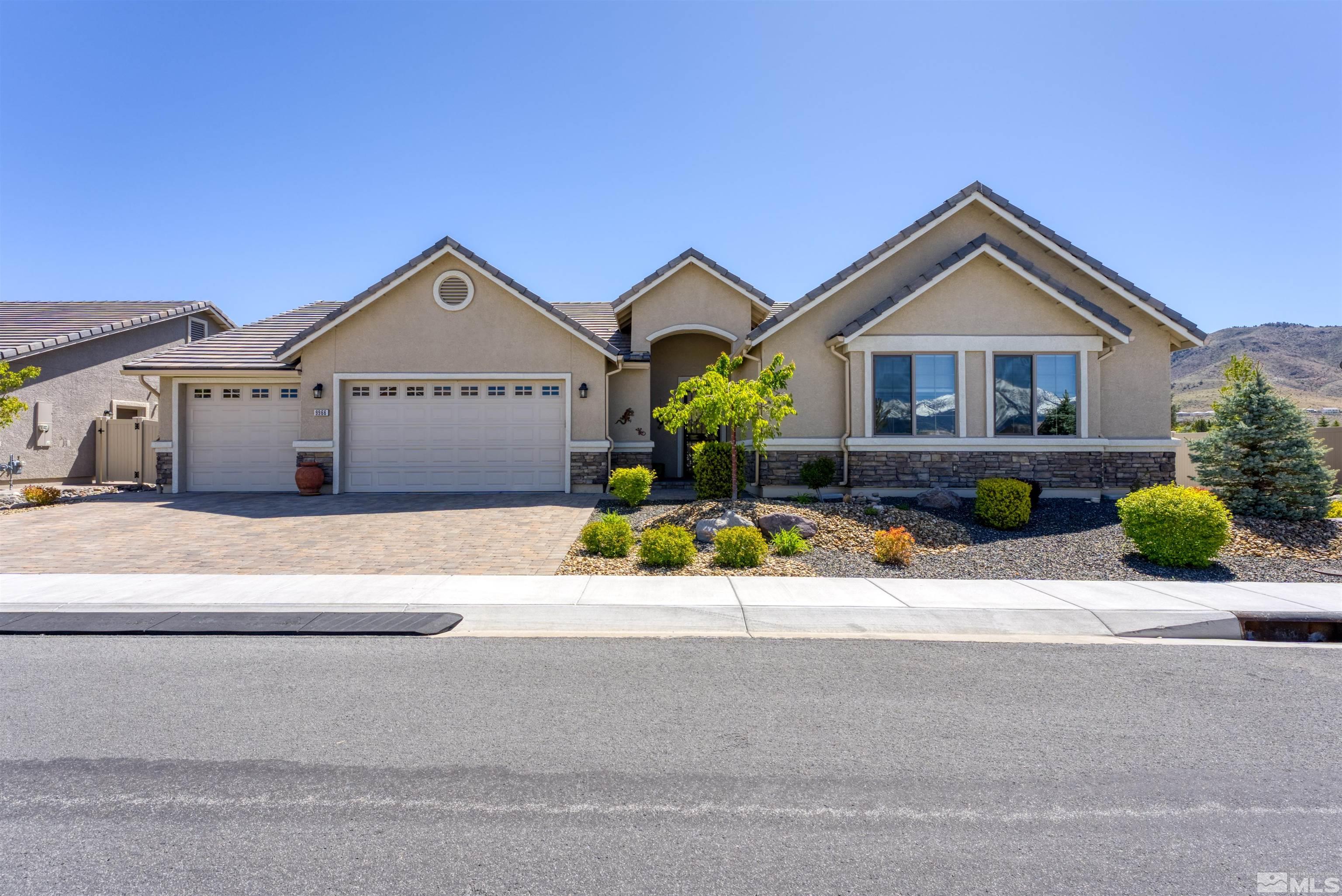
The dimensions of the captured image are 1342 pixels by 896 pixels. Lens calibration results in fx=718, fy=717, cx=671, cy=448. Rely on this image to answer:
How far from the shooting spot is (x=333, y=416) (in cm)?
1636

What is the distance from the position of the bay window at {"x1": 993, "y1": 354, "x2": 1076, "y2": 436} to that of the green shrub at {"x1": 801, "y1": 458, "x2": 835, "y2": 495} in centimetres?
347

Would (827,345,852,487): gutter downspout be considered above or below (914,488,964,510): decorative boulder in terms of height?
above

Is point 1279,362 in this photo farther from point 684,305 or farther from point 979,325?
point 684,305

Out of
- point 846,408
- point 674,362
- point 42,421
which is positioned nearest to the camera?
point 846,408

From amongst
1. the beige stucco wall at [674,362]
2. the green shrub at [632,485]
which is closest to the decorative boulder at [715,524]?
the green shrub at [632,485]

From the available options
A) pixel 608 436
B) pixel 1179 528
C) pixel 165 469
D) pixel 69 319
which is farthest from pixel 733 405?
pixel 69 319

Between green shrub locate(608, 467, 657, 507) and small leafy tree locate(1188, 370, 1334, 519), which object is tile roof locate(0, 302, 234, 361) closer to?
green shrub locate(608, 467, 657, 507)

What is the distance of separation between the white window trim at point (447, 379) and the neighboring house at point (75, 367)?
580cm

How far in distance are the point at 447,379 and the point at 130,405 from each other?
12844 mm

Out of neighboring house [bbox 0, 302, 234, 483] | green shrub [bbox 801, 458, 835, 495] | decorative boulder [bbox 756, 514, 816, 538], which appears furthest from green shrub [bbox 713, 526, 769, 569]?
neighboring house [bbox 0, 302, 234, 483]

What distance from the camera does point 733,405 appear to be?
484 inches

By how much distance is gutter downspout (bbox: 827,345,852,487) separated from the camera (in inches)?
587

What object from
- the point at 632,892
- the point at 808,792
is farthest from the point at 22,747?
the point at 808,792

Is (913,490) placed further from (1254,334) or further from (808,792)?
(1254,334)
